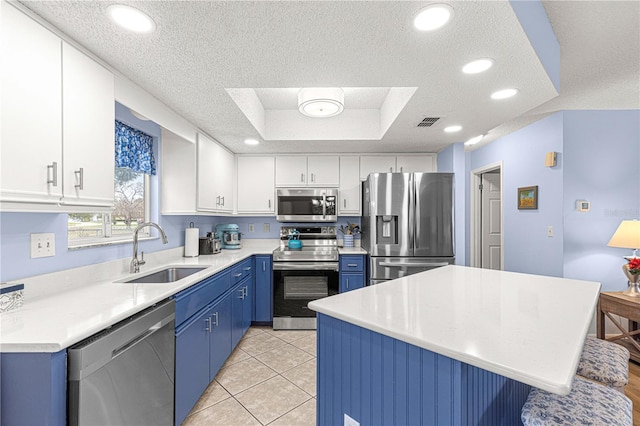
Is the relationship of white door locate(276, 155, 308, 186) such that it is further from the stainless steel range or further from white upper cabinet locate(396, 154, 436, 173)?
white upper cabinet locate(396, 154, 436, 173)

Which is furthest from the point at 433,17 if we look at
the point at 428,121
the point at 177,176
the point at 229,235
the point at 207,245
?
the point at 229,235

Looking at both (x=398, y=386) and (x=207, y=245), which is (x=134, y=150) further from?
(x=398, y=386)

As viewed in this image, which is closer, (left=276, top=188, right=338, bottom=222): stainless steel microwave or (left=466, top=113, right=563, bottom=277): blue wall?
(left=466, top=113, right=563, bottom=277): blue wall

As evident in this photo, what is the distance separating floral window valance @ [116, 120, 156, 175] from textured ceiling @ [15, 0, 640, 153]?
0.39 meters

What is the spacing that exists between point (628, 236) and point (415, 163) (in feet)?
6.98

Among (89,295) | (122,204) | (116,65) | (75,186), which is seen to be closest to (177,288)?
(89,295)

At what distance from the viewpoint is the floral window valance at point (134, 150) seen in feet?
6.93

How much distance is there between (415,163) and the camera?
12.2 ft

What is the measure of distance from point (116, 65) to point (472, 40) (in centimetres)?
194

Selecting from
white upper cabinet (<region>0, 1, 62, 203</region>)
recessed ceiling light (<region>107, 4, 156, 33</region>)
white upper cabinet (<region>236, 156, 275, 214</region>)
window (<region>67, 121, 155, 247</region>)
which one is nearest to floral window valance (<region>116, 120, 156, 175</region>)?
window (<region>67, 121, 155, 247</region>)

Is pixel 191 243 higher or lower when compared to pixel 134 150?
lower

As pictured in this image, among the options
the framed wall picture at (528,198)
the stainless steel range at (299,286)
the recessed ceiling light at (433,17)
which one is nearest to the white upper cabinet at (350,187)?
the stainless steel range at (299,286)

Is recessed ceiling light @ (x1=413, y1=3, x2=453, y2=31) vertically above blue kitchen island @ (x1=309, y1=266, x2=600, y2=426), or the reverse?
recessed ceiling light @ (x1=413, y1=3, x2=453, y2=31)

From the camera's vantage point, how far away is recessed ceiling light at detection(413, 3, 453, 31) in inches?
46.0
